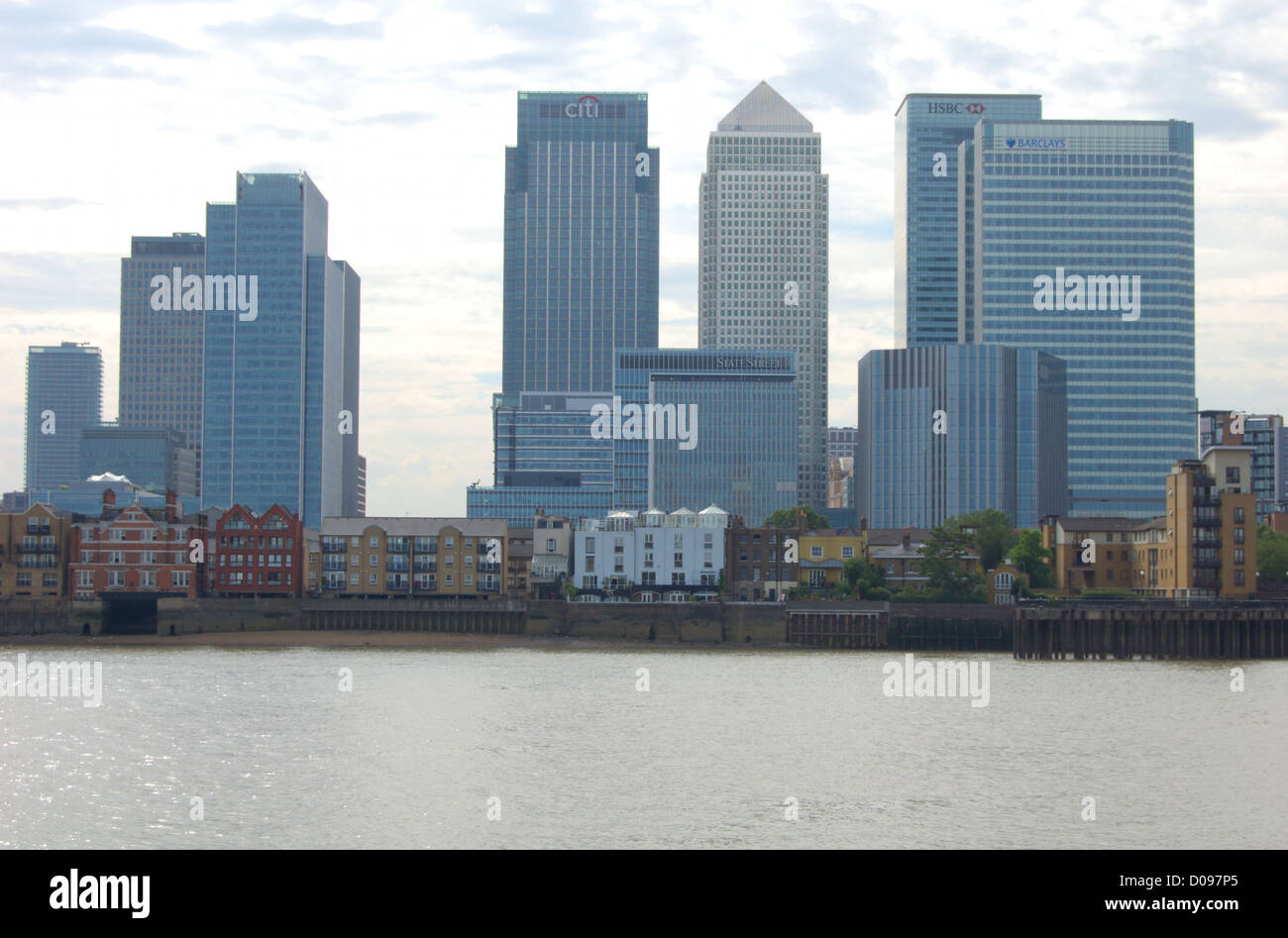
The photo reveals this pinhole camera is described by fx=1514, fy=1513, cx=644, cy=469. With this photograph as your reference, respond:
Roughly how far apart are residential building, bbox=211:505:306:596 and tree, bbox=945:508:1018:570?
213ft

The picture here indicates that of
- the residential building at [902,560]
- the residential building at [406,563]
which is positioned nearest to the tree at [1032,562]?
the residential building at [902,560]

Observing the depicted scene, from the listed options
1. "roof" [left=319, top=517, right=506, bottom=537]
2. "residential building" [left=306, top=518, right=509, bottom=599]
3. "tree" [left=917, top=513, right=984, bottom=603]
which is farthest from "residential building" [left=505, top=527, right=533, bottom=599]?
"tree" [left=917, top=513, right=984, bottom=603]

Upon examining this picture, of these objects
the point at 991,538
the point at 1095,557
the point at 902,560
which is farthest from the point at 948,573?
the point at 1095,557

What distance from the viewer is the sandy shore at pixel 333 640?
396 feet

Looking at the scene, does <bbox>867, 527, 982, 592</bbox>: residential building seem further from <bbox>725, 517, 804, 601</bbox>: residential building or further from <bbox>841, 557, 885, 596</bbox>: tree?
<bbox>725, 517, 804, 601</bbox>: residential building

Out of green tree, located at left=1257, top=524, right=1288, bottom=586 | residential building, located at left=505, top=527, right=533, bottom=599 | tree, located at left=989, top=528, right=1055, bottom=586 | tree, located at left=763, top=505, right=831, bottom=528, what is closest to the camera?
tree, located at left=989, top=528, right=1055, bottom=586

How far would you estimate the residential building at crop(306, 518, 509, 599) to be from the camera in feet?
477

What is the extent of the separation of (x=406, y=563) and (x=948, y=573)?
169 feet

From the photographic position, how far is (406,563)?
14600cm

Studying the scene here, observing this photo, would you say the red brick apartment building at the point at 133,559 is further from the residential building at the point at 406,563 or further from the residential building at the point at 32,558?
the residential building at the point at 406,563

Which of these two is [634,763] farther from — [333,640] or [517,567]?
[517,567]
